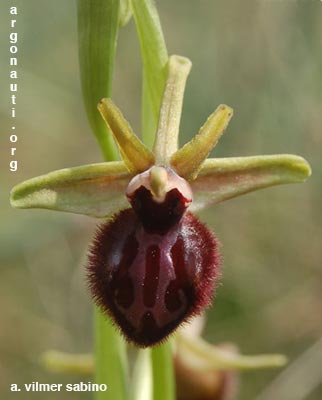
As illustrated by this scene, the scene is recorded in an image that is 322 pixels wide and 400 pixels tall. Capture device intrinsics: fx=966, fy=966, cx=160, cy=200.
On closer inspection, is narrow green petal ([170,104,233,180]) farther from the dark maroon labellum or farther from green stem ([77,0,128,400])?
green stem ([77,0,128,400])

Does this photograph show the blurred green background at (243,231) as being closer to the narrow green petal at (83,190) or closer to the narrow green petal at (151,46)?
the narrow green petal at (151,46)

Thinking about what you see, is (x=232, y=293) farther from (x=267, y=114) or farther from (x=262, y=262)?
(x=267, y=114)

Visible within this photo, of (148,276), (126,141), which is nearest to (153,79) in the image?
(126,141)

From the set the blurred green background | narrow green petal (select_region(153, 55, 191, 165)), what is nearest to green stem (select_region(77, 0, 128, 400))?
narrow green petal (select_region(153, 55, 191, 165))

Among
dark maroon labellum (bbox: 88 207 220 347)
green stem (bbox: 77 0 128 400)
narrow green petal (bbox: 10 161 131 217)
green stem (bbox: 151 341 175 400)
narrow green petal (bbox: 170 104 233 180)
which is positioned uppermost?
green stem (bbox: 77 0 128 400)

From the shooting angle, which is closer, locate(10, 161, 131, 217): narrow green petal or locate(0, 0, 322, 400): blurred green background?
locate(10, 161, 131, 217): narrow green petal

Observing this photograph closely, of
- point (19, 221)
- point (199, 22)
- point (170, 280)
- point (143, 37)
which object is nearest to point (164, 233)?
point (170, 280)
